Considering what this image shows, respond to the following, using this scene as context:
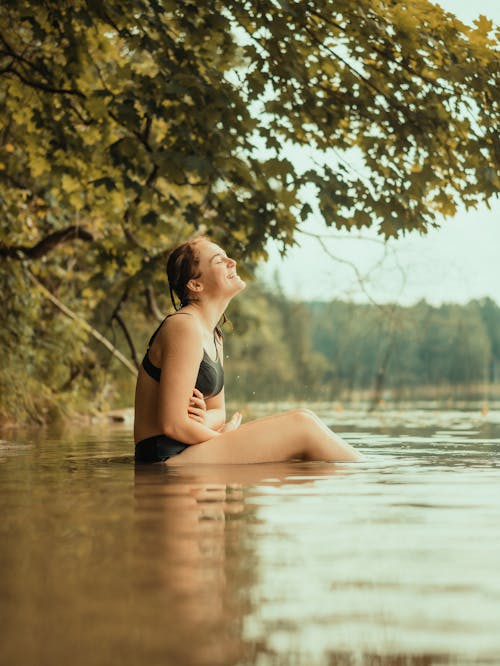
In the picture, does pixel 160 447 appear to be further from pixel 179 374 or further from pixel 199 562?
pixel 199 562

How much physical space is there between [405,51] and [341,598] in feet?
25.3

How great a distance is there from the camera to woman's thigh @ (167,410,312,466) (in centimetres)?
687

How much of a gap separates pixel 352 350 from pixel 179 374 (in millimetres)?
14618

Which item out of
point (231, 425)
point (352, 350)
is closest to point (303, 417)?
point (231, 425)

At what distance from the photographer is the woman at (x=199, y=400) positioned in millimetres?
6621

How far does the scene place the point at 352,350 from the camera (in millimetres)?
21016

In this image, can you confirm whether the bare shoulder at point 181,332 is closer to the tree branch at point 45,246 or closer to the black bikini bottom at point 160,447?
the black bikini bottom at point 160,447

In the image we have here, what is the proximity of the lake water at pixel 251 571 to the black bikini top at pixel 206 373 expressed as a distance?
1034 millimetres

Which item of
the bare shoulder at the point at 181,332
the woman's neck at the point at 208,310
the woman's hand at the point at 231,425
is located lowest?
the woman's hand at the point at 231,425

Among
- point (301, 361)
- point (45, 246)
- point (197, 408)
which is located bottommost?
point (197, 408)

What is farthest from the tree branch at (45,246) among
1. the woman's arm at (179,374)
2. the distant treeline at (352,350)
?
the woman's arm at (179,374)

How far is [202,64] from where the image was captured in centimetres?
1007

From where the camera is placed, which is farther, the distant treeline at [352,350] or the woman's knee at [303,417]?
the distant treeline at [352,350]

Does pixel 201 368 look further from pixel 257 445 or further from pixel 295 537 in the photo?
pixel 295 537
